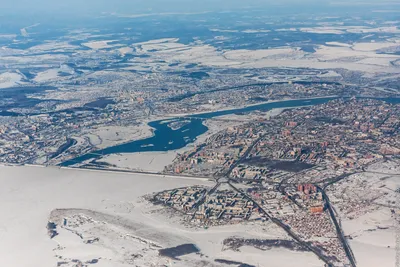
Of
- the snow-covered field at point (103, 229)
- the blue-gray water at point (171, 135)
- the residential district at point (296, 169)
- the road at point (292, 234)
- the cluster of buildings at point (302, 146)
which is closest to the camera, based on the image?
the road at point (292, 234)

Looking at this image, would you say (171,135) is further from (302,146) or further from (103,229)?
(103,229)

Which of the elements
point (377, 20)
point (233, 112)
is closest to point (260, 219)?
point (233, 112)

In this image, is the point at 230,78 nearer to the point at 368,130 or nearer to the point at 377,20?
the point at 368,130

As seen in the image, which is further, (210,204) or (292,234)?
(210,204)

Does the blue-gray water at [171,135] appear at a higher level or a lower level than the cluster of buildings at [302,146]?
lower

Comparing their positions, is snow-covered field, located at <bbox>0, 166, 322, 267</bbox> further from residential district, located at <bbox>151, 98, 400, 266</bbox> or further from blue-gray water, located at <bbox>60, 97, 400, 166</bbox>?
blue-gray water, located at <bbox>60, 97, 400, 166</bbox>

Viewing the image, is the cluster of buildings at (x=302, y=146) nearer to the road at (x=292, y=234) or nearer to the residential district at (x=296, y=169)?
the residential district at (x=296, y=169)

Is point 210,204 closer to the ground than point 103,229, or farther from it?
farther from it

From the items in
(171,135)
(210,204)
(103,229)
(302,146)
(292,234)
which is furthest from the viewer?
(171,135)

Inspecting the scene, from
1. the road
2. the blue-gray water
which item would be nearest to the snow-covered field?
the road

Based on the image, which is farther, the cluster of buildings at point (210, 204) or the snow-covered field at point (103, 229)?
the cluster of buildings at point (210, 204)

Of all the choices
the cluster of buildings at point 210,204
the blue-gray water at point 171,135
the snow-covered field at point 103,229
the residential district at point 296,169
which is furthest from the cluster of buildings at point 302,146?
the snow-covered field at point 103,229

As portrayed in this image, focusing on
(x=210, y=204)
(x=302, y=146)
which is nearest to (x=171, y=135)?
(x=302, y=146)
